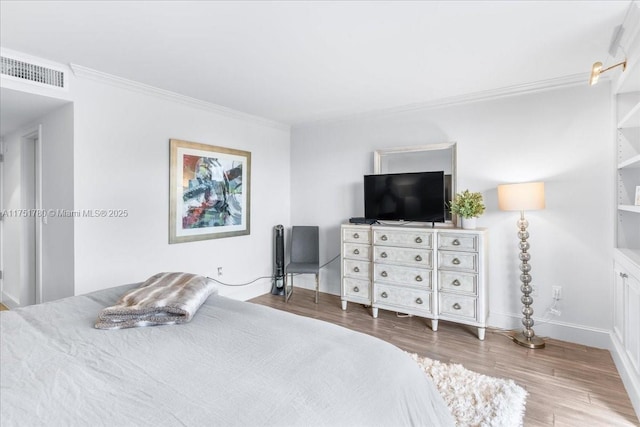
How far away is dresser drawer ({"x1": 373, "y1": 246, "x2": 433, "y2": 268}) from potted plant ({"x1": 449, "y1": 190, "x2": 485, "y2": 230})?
1.56 ft

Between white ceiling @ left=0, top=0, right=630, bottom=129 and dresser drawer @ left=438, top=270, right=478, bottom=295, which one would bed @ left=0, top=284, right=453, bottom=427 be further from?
dresser drawer @ left=438, top=270, right=478, bottom=295

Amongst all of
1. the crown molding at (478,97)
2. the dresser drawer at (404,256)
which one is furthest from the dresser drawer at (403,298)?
the crown molding at (478,97)

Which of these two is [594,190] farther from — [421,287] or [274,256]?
[274,256]

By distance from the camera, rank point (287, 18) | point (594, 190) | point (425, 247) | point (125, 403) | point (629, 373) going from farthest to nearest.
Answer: point (425, 247) < point (594, 190) < point (629, 373) < point (287, 18) < point (125, 403)

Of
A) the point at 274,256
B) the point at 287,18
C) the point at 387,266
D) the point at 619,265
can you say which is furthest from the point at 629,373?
the point at 274,256

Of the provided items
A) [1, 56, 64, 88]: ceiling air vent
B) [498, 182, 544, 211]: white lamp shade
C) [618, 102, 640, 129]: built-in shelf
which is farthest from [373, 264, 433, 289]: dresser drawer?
[1, 56, 64, 88]: ceiling air vent

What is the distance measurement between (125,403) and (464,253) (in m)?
2.96

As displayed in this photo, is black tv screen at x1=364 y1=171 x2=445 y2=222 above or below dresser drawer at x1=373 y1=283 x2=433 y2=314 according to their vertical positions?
above

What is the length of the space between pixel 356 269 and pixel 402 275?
22.2 inches

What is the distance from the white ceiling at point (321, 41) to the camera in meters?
1.86

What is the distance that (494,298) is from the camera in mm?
3326

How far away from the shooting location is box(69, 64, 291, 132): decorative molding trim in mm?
2676

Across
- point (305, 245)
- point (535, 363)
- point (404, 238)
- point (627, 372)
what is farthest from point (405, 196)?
point (627, 372)

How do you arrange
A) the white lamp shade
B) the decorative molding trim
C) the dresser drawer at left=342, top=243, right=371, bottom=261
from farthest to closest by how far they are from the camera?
the dresser drawer at left=342, top=243, right=371, bottom=261 < the white lamp shade < the decorative molding trim
